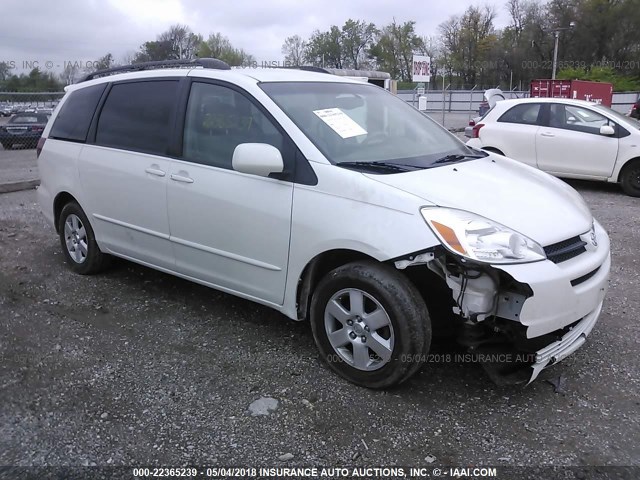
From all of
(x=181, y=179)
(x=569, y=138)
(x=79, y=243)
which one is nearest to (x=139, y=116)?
(x=181, y=179)

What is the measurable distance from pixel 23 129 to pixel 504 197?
19785mm

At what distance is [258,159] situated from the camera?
10.6 feet

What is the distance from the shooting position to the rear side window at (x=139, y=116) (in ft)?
13.3

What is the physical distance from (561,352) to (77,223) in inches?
158

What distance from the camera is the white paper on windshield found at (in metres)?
3.49

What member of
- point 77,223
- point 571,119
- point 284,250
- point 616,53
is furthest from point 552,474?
point 616,53

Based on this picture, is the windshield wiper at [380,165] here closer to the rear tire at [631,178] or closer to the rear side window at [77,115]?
the rear side window at [77,115]

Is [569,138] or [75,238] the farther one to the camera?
[569,138]

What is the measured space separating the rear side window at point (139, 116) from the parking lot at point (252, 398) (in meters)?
1.26

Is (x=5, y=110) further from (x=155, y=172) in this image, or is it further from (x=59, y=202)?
(x=155, y=172)

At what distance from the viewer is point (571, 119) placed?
908 cm

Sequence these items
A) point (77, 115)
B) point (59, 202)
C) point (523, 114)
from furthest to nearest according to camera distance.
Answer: point (523, 114) < point (59, 202) < point (77, 115)

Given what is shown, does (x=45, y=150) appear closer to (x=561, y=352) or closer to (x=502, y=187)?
(x=502, y=187)

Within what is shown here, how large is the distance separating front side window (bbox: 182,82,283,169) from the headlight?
112 centimetres
